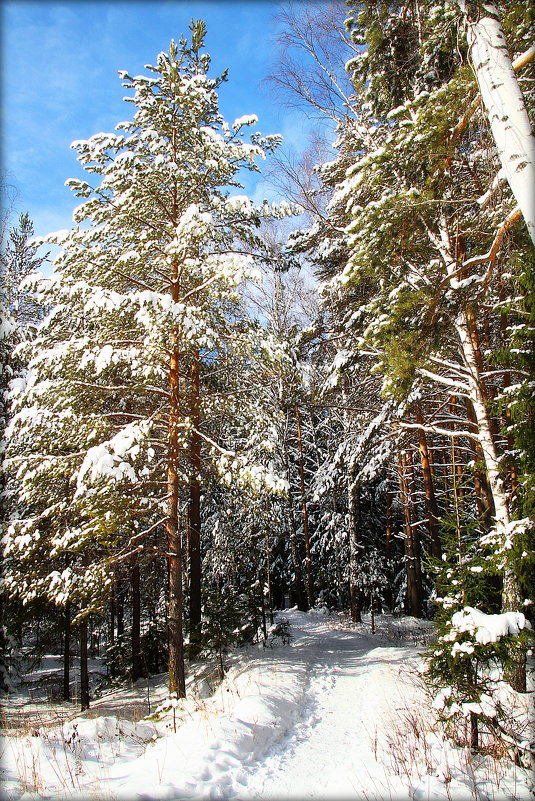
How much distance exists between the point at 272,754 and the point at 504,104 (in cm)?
766

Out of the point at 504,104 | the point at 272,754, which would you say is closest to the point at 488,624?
the point at 272,754

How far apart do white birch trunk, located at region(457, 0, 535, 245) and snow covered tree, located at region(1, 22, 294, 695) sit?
356 cm

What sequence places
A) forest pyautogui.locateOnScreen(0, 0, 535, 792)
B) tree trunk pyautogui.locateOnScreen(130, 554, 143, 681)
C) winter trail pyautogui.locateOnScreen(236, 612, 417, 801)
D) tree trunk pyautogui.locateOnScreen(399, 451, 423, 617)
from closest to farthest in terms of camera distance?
winter trail pyautogui.locateOnScreen(236, 612, 417, 801), forest pyautogui.locateOnScreen(0, 0, 535, 792), tree trunk pyautogui.locateOnScreen(130, 554, 143, 681), tree trunk pyautogui.locateOnScreen(399, 451, 423, 617)

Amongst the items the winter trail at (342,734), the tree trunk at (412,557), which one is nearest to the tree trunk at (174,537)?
the winter trail at (342,734)

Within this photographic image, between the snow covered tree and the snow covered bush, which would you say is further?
the snow covered tree

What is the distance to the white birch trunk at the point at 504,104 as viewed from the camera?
423cm

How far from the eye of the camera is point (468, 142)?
752 centimetres

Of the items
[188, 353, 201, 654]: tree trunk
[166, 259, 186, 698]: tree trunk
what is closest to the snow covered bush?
[166, 259, 186, 698]: tree trunk

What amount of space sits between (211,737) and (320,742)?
149 centimetres

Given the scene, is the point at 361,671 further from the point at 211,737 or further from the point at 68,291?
the point at 68,291

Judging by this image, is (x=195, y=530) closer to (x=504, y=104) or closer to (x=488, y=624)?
(x=488, y=624)

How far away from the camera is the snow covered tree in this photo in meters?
6.81

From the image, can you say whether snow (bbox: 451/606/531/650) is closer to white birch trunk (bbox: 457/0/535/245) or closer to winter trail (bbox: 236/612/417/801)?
winter trail (bbox: 236/612/417/801)

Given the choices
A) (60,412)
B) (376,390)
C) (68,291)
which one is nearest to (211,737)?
(60,412)
